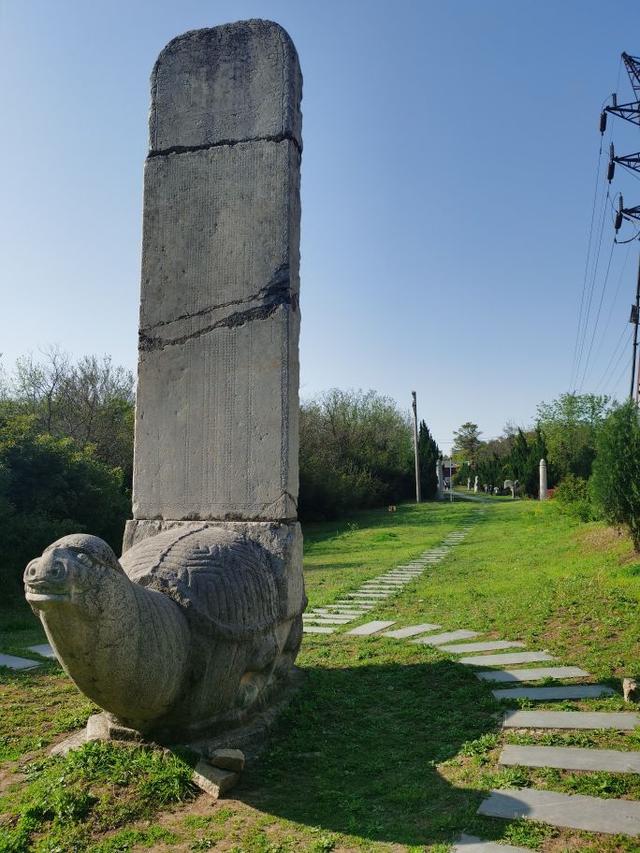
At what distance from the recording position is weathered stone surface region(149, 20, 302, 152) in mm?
4672

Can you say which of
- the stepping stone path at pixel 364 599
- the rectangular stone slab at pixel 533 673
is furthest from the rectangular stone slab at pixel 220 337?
the stepping stone path at pixel 364 599

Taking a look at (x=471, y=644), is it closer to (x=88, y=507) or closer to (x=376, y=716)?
(x=376, y=716)

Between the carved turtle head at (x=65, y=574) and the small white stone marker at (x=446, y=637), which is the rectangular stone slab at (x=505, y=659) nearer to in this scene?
the small white stone marker at (x=446, y=637)

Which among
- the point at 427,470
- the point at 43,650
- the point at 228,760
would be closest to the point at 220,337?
the point at 228,760

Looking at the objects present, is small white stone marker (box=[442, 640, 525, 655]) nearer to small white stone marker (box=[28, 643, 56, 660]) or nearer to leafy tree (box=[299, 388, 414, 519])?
small white stone marker (box=[28, 643, 56, 660])

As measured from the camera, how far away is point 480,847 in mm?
2490

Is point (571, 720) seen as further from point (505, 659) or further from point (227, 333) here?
point (227, 333)

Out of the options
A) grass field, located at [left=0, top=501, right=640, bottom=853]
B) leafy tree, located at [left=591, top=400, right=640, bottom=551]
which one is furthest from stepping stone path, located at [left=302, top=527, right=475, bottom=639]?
leafy tree, located at [left=591, top=400, right=640, bottom=551]

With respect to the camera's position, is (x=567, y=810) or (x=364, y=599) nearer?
(x=567, y=810)

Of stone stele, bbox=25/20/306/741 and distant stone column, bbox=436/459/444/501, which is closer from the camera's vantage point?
stone stele, bbox=25/20/306/741

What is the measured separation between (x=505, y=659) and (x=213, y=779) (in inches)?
115

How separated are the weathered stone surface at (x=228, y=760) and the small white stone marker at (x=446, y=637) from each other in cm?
299

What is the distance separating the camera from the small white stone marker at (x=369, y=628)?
21.0 feet

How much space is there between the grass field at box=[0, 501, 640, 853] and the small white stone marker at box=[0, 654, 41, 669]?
0.14 meters
